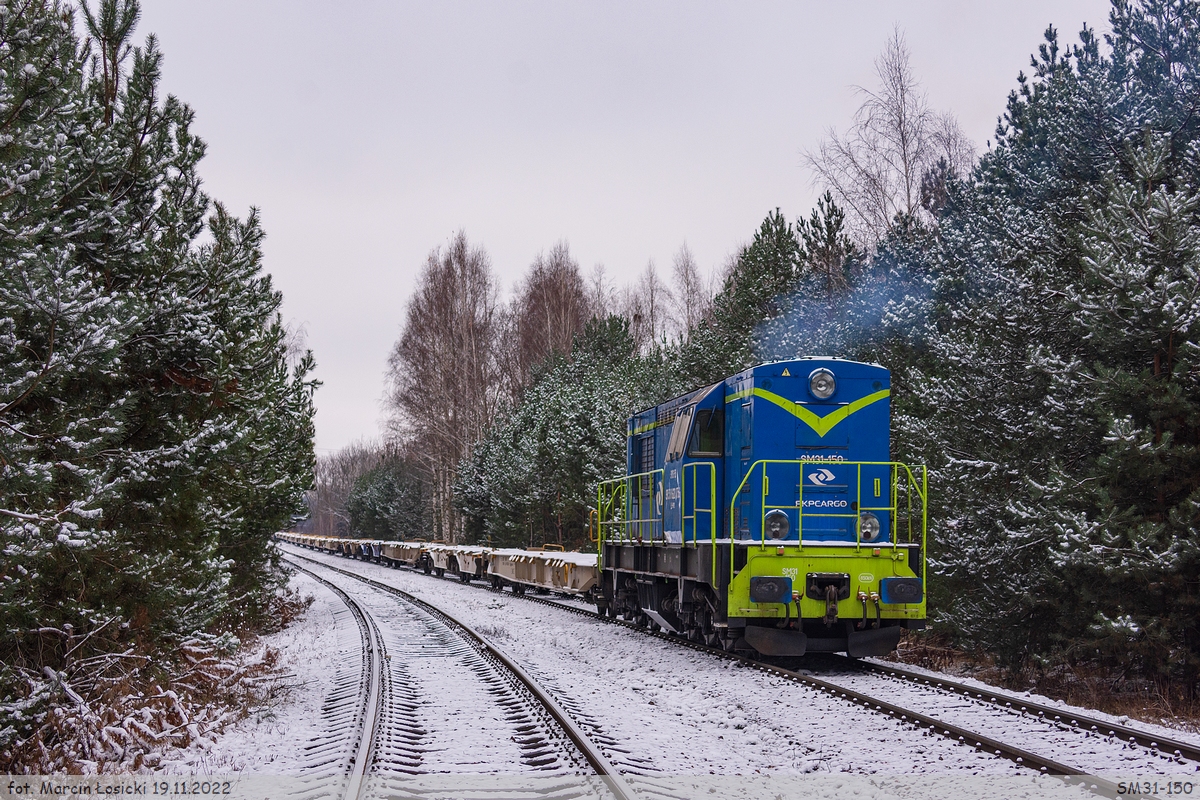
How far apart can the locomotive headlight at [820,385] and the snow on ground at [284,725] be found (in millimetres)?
6559

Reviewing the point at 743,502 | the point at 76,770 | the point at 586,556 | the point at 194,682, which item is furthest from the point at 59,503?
the point at 586,556

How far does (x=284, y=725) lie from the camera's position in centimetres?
859

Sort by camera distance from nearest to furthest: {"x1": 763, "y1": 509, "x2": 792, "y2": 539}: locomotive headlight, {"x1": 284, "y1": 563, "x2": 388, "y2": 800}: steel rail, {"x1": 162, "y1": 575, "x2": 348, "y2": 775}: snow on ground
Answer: {"x1": 284, "y1": 563, "x2": 388, "y2": 800}: steel rail, {"x1": 162, "y1": 575, "x2": 348, "y2": 775}: snow on ground, {"x1": 763, "y1": 509, "x2": 792, "y2": 539}: locomotive headlight

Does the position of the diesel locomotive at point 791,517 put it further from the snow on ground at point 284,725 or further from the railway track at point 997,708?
the snow on ground at point 284,725

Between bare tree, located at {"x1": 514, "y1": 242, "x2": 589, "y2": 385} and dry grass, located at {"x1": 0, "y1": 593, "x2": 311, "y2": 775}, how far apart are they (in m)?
44.2

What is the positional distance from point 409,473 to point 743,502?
53677 millimetres

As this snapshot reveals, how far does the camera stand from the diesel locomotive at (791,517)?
11.5 meters

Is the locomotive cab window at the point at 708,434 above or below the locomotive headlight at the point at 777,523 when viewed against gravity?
above

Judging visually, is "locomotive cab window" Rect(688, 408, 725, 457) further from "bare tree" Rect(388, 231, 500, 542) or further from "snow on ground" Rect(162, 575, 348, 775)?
"bare tree" Rect(388, 231, 500, 542)

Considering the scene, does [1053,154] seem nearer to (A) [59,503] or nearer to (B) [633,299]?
(A) [59,503]

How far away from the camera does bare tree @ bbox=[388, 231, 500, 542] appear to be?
4803 cm

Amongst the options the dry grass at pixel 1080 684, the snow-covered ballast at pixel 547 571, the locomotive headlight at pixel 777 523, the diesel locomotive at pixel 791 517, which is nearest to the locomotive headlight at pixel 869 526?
the diesel locomotive at pixel 791 517

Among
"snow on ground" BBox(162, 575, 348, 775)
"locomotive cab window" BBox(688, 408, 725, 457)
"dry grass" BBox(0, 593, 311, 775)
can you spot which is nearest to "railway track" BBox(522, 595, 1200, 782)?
"locomotive cab window" BBox(688, 408, 725, 457)

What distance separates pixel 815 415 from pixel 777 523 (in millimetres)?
1496
